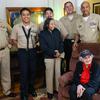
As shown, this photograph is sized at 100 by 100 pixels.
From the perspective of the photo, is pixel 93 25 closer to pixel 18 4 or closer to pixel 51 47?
pixel 51 47

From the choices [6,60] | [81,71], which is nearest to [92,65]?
[81,71]

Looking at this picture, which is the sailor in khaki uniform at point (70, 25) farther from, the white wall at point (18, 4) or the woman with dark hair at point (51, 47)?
the white wall at point (18, 4)

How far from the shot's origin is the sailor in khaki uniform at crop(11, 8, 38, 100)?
359 cm

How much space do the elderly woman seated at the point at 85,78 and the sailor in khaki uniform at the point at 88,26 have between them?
27.7 inches

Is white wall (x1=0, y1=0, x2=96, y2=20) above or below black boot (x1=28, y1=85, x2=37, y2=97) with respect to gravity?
above

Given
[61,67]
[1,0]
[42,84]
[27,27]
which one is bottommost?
[42,84]

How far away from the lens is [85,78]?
10.0 feet

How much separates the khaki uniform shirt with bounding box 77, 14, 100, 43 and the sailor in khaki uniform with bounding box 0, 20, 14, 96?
3.98 feet

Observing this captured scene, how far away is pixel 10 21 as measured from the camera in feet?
14.4

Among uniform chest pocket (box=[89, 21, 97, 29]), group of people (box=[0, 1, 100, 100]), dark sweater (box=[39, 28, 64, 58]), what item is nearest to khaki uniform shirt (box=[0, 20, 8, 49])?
group of people (box=[0, 1, 100, 100])

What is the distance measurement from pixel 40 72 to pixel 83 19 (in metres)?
1.31

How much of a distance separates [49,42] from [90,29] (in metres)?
0.68

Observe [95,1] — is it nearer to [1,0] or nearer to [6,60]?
[1,0]

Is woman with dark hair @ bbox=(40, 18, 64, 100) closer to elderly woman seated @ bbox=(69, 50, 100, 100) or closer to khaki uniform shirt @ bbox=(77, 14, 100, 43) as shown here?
khaki uniform shirt @ bbox=(77, 14, 100, 43)
